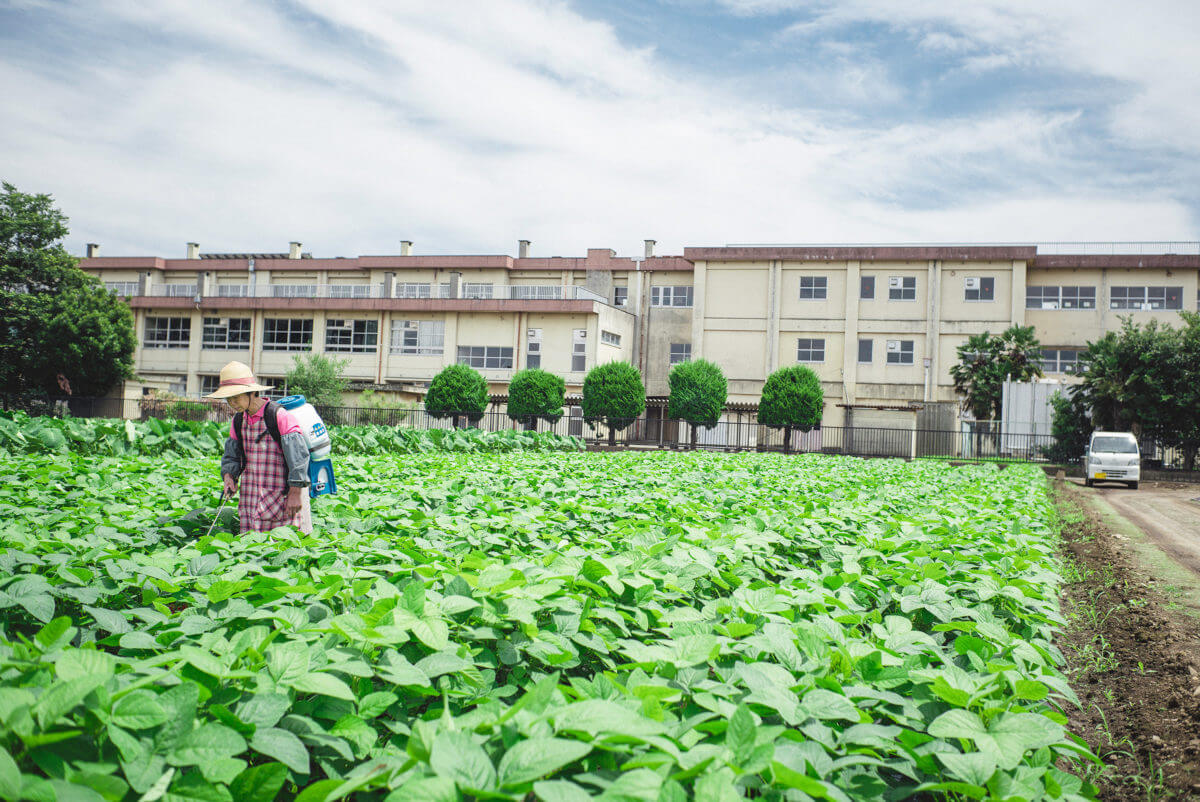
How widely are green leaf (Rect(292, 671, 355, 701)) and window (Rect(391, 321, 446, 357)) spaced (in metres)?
45.4

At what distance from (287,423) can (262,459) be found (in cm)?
37

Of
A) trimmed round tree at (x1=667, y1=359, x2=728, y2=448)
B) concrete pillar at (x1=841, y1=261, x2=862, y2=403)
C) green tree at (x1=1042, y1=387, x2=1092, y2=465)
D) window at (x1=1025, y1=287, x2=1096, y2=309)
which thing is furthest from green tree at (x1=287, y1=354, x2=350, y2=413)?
window at (x1=1025, y1=287, x2=1096, y2=309)

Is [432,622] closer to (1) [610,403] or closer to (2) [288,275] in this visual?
(1) [610,403]

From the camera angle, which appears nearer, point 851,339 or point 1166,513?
point 1166,513

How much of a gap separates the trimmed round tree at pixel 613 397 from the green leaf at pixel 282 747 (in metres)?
34.4

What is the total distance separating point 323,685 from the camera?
70.7 inches

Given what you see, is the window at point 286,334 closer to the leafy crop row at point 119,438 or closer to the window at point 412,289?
the window at point 412,289

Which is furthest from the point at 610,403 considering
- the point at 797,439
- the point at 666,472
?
the point at 666,472

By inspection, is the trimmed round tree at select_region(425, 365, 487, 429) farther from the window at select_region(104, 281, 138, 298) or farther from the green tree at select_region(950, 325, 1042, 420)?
the window at select_region(104, 281, 138, 298)

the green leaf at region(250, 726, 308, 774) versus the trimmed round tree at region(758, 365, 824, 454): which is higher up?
the trimmed round tree at region(758, 365, 824, 454)

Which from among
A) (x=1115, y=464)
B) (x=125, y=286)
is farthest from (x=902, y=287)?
(x=125, y=286)

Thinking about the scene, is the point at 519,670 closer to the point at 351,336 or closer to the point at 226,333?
the point at 351,336

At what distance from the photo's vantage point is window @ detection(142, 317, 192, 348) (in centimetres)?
5047

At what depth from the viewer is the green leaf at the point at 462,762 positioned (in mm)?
1411
